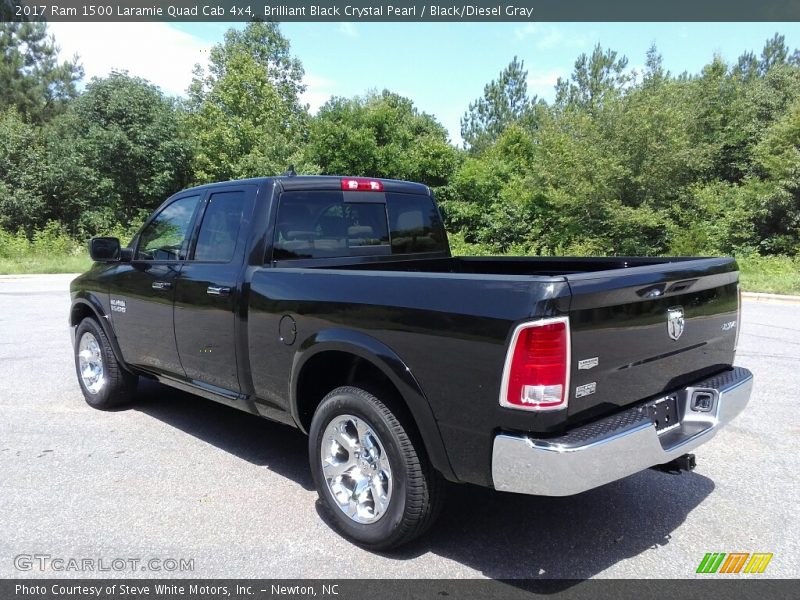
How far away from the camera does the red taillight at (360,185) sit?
4.23 meters

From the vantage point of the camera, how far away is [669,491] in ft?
12.1

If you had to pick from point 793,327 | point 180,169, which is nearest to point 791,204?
point 793,327

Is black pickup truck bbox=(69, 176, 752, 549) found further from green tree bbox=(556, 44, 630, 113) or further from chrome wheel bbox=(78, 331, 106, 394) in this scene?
green tree bbox=(556, 44, 630, 113)

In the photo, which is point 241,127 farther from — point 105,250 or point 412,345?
point 412,345

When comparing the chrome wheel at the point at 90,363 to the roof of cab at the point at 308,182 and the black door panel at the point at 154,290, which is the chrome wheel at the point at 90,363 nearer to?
the black door panel at the point at 154,290

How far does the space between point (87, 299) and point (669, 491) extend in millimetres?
5037

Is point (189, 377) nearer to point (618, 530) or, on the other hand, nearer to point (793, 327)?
point (618, 530)

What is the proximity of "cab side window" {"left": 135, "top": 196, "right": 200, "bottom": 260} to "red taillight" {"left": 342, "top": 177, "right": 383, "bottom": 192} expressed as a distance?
1.14m

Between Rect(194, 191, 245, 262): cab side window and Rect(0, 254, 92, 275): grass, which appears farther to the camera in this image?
Rect(0, 254, 92, 275): grass

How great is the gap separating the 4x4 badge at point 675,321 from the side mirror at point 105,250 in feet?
13.8

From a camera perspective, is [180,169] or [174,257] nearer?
[174,257]

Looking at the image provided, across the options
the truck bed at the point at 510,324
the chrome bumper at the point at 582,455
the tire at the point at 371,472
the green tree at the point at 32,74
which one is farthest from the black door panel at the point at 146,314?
the green tree at the point at 32,74

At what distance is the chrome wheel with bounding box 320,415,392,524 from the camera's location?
3004mm

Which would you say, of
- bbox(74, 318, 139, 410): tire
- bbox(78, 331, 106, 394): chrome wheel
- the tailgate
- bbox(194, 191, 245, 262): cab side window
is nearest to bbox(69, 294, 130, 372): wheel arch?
bbox(74, 318, 139, 410): tire
